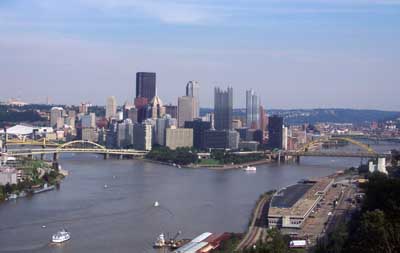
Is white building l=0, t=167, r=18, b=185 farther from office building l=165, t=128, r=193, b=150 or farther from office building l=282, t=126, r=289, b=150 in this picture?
office building l=282, t=126, r=289, b=150

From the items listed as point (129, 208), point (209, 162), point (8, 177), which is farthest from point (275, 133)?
point (129, 208)

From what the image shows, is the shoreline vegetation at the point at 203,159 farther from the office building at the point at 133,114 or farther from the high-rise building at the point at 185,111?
the office building at the point at 133,114

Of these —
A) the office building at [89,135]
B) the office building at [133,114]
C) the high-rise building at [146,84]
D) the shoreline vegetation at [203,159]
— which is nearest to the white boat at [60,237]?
the shoreline vegetation at [203,159]

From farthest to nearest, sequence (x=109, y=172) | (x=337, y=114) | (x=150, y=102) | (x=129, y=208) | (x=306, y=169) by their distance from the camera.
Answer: (x=337, y=114)
(x=150, y=102)
(x=306, y=169)
(x=109, y=172)
(x=129, y=208)

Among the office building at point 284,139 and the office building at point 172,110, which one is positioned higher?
the office building at point 172,110

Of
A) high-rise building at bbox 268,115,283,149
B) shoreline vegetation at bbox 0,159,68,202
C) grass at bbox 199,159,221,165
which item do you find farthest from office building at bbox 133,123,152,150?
shoreline vegetation at bbox 0,159,68,202

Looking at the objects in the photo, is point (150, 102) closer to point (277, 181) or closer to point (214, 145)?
point (214, 145)

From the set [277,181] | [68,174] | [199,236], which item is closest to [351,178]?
[277,181]
